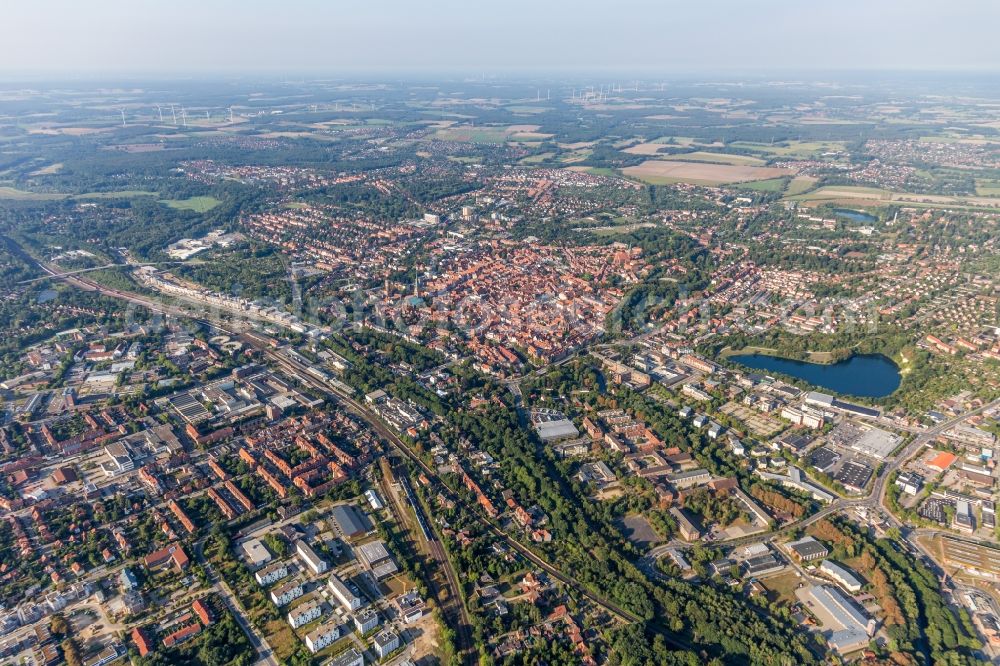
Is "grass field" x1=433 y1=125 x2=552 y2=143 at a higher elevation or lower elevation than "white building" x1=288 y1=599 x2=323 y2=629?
higher

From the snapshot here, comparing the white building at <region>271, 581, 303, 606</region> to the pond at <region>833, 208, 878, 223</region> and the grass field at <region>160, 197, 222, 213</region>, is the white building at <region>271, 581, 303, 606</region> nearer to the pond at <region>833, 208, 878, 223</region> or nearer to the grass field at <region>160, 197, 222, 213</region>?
the grass field at <region>160, 197, 222, 213</region>

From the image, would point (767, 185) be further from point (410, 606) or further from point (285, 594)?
point (285, 594)

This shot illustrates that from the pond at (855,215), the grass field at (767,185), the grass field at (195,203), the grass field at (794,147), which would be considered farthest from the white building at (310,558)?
the grass field at (794,147)

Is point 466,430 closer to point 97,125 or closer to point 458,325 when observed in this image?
point 458,325

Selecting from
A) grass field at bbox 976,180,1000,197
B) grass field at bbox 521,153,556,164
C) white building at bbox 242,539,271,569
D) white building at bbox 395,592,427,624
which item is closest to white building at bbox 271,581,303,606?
white building at bbox 242,539,271,569

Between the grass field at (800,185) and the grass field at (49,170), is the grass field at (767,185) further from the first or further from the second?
the grass field at (49,170)

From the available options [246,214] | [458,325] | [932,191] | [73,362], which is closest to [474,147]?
[246,214]
